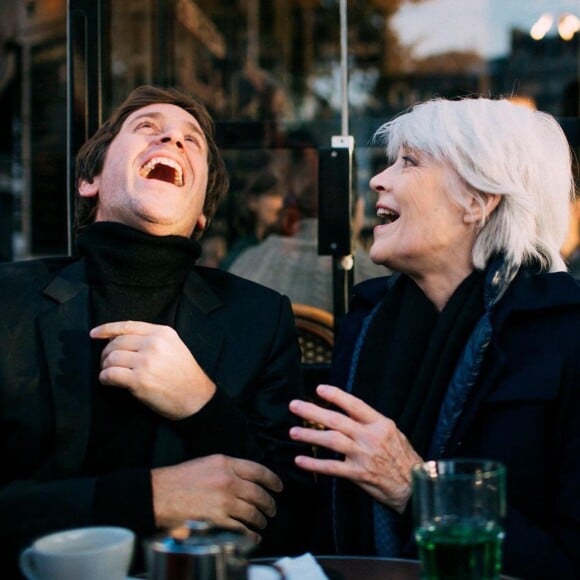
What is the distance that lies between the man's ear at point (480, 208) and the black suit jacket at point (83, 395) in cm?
55

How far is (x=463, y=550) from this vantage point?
1.23m

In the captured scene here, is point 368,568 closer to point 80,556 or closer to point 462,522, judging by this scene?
point 462,522

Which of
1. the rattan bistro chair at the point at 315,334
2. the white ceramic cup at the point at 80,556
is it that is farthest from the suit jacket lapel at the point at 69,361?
the rattan bistro chair at the point at 315,334

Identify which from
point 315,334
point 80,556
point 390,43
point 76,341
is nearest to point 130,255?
point 76,341

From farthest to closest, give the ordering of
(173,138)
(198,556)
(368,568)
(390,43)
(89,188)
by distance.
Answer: (390,43)
(89,188)
(173,138)
(368,568)
(198,556)

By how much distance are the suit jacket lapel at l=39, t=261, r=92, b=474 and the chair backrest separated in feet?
4.61

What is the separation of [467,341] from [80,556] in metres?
1.12

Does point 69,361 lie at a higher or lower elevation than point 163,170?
lower

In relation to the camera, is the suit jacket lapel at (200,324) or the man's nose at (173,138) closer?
the suit jacket lapel at (200,324)

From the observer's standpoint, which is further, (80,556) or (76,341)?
(76,341)

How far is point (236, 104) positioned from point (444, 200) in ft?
12.6

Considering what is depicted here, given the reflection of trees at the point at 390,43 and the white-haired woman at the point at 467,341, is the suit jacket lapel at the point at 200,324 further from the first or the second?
the reflection of trees at the point at 390,43

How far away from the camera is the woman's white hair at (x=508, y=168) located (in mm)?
2078

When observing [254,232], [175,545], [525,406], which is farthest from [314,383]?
[175,545]
